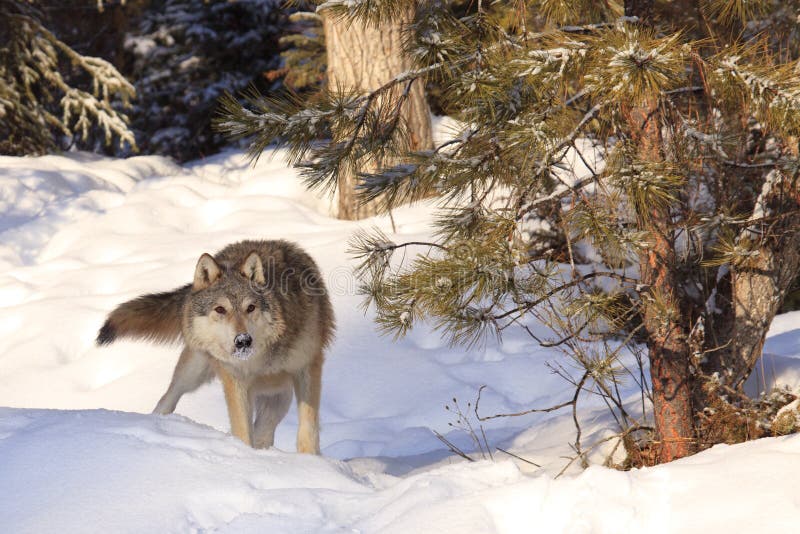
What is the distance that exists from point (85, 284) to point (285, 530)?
6.94 meters

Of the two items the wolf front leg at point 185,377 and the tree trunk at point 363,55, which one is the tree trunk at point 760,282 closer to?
the wolf front leg at point 185,377

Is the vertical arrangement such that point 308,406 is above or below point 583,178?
below

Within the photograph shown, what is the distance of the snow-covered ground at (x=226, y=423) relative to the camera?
9.11 ft

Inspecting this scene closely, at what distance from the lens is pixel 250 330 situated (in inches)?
184

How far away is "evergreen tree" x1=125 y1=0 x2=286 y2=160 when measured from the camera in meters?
14.8

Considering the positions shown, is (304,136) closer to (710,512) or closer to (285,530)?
(285,530)

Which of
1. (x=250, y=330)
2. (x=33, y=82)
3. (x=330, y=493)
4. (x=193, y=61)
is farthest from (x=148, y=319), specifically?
(x=193, y=61)

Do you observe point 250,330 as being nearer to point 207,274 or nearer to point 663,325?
point 207,274

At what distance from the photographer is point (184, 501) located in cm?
303

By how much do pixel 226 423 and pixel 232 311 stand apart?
1863 mm

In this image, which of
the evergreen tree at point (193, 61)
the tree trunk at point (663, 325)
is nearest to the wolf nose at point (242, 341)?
the tree trunk at point (663, 325)

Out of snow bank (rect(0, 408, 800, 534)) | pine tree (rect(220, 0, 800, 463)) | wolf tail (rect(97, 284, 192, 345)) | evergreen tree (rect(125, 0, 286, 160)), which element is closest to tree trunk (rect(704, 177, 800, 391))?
pine tree (rect(220, 0, 800, 463))

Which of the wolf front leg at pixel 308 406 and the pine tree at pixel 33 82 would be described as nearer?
the wolf front leg at pixel 308 406

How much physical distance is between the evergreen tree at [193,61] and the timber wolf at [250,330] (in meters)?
10.0
